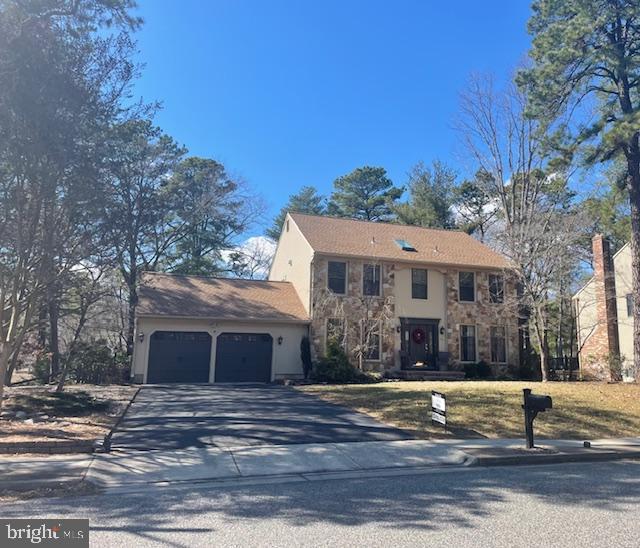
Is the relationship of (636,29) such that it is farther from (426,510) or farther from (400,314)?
(426,510)

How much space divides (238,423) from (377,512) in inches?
222

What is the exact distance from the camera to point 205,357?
20.2 m

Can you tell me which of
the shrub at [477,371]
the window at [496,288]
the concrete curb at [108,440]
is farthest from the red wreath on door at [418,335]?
the concrete curb at [108,440]

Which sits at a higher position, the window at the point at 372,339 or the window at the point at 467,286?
the window at the point at 467,286

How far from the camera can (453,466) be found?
745 centimetres

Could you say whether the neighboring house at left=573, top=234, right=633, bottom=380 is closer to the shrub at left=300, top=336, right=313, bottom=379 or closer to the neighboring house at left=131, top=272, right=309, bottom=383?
the shrub at left=300, top=336, right=313, bottom=379

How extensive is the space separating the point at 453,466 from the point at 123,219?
7.74m

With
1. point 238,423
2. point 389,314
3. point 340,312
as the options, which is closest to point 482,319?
point 389,314

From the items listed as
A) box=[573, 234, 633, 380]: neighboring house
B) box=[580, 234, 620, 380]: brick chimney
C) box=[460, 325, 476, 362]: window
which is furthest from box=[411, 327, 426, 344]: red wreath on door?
box=[580, 234, 620, 380]: brick chimney

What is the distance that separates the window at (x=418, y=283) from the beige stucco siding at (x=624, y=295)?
9609 millimetres

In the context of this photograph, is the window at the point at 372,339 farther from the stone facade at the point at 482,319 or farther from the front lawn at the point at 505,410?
the front lawn at the point at 505,410

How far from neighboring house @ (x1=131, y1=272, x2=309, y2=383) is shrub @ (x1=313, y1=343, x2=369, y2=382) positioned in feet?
5.41

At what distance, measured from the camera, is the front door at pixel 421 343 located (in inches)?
879

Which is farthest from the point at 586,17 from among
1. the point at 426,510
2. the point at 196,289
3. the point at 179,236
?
the point at 179,236
